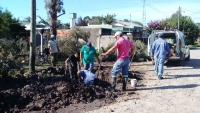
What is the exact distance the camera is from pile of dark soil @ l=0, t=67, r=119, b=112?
6.88 m

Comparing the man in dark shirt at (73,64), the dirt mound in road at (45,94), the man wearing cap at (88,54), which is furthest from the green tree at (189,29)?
the dirt mound in road at (45,94)

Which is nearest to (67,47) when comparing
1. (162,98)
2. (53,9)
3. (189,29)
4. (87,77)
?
(53,9)

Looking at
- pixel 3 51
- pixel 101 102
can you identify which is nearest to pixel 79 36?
pixel 3 51

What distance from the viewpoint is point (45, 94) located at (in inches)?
299

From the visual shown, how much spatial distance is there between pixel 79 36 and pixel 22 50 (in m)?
5.47

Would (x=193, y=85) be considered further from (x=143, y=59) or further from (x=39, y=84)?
(x=143, y=59)

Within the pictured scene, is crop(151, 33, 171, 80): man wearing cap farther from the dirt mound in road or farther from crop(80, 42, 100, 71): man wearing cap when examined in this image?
the dirt mound in road

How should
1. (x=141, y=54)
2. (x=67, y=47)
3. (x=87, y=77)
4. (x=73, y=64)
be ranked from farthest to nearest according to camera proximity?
(x=67, y=47), (x=141, y=54), (x=73, y=64), (x=87, y=77)

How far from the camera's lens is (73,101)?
24.5 ft

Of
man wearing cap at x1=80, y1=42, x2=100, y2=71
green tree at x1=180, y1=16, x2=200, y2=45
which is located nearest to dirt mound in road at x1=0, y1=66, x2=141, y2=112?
man wearing cap at x1=80, y1=42, x2=100, y2=71

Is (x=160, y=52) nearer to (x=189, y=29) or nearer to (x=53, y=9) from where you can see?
(x=53, y=9)

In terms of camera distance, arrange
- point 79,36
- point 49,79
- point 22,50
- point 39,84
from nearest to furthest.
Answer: point 39,84
point 49,79
point 22,50
point 79,36

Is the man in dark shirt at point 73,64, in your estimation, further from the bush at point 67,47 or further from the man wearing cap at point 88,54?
the bush at point 67,47

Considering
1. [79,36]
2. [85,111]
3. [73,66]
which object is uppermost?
[79,36]
